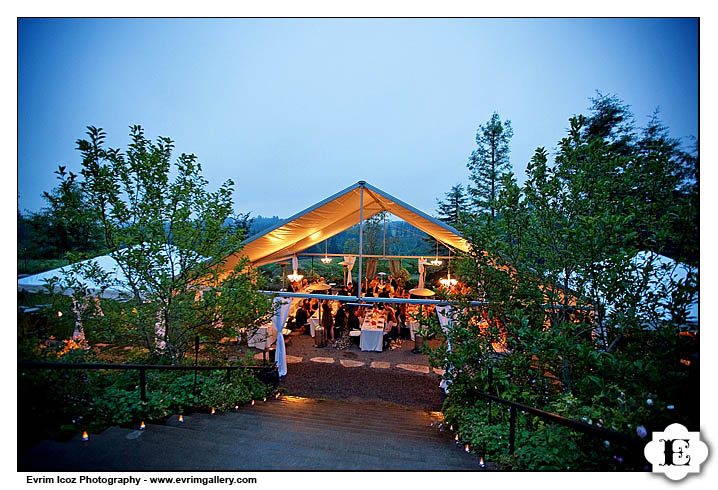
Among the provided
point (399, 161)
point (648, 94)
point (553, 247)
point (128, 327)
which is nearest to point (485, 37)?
point (648, 94)

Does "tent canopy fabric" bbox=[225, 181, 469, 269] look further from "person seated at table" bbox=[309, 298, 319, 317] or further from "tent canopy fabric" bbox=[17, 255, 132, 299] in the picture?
"person seated at table" bbox=[309, 298, 319, 317]

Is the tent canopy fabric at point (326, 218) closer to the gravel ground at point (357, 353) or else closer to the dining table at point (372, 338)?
the gravel ground at point (357, 353)

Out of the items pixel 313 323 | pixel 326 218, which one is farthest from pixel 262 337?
pixel 326 218

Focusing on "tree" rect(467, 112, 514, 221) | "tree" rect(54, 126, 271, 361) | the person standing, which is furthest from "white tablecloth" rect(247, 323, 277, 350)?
"tree" rect(467, 112, 514, 221)

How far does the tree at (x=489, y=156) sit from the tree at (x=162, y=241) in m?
15.4

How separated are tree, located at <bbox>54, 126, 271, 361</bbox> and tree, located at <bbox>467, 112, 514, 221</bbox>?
15380 millimetres

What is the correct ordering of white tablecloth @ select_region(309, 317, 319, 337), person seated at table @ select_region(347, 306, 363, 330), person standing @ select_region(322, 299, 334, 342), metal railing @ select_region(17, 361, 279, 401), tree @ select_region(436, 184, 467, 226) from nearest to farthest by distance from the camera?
metal railing @ select_region(17, 361, 279, 401), person standing @ select_region(322, 299, 334, 342), white tablecloth @ select_region(309, 317, 319, 337), person seated at table @ select_region(347, 306, 363, 330), tree @ select_region(436, 184, 467, 226)

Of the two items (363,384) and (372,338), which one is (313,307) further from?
(363,384)

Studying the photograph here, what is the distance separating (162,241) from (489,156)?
17.6m

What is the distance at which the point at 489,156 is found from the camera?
53.6ft

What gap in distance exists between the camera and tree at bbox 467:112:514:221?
1600 centimetres

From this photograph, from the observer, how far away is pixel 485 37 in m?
2.55

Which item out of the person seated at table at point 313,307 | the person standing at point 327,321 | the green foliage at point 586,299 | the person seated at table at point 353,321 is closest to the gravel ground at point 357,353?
the person standing at point 327,321
